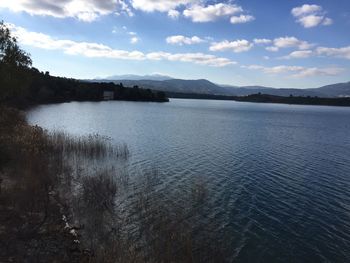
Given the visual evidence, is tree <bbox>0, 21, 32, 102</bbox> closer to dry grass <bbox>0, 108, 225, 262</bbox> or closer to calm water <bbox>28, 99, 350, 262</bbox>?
dry grass <bbox>0, 108, 225, 262</bbox>

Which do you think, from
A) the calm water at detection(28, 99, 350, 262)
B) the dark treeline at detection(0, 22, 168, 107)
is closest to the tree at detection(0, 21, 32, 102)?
the dark treeline at detection(0, 22, 168, 107)

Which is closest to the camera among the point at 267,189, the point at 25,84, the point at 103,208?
the point at 103,208

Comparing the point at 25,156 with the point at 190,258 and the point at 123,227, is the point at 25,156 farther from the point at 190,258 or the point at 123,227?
the point at 190,258

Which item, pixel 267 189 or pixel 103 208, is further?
pixel 267 189

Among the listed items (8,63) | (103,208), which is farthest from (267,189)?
(8,63)

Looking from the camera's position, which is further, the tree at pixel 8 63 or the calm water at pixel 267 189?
the tree at pixel 8 63

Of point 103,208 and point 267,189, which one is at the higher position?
point 103,208

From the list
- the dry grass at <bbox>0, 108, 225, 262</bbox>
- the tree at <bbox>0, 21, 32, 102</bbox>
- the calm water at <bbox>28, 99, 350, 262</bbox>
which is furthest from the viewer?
the tree at <bbox>0, 21, 32, 102</bbox>

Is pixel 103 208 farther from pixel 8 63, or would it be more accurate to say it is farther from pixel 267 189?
pixel 8 63

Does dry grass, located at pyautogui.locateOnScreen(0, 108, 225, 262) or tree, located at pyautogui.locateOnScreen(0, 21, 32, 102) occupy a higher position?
tree, located at pyautogui.locateOnScreen(0, 21, 32, 102)

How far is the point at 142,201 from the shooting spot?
Answer: 2433 cm

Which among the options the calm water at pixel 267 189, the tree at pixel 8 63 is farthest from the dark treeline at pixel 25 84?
the calm water at pixel 267 189

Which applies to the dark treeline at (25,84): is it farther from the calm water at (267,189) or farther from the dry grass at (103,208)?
the calm water at (267,189)

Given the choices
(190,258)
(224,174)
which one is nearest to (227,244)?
(190,258)
